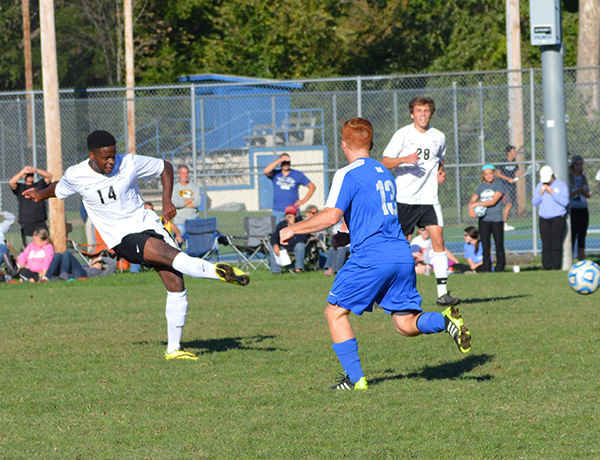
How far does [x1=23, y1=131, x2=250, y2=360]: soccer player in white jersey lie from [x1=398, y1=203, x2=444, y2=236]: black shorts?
3024 mm

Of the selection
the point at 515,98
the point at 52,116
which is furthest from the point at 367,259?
the point at 515,98

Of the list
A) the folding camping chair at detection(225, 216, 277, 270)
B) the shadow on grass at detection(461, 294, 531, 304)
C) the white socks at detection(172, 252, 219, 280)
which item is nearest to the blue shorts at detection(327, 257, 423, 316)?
the white socks at detection(172, 252, 219, 280)

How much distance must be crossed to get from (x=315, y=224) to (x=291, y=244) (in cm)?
1060

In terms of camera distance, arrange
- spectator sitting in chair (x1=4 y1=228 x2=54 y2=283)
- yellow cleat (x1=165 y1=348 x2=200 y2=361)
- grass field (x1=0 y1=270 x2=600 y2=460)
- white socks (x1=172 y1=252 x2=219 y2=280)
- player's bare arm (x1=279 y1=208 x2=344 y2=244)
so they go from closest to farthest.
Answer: grass field (x1=0 y1=270 x2=600 y2=460), player's bare arm (x1=279 y1=208 x2=344 y2=244), white socks (x1=172 y1=252 x2=219 y2=280), yellow cleat (x1=165 y1=348 x2=200 y2=361), spectator sitting in chair (x1=4 y1=228 x2=54 y2=283)

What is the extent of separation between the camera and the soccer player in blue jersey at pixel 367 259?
5895 mm

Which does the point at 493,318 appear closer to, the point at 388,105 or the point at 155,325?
the point at 155,325

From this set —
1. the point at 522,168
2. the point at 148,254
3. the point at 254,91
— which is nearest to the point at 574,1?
the point at 254,91

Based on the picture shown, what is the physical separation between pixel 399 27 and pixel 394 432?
1564 inches

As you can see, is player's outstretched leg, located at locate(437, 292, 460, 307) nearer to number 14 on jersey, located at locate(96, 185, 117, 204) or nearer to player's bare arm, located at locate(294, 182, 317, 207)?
number 14 on jersey, located at locate(96, 185, 117, 204)

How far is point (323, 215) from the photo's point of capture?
18.9 feet

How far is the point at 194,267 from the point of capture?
7.05 metres

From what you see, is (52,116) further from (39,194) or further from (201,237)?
(39,194)

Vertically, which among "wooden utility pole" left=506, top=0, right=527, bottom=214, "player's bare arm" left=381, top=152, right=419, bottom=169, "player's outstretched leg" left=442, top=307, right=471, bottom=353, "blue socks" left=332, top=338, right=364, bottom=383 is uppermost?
"wooden utility pole" left=506, top=0, right=527, bottom=214

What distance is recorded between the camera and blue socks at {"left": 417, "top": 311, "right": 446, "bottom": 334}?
5930mm
